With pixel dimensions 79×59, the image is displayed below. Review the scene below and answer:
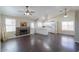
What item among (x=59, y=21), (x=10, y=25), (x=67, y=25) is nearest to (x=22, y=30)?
(x=10, y=25)

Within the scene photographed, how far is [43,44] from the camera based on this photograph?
218cm

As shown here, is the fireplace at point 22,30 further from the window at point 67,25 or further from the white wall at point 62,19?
the window at point 67,25

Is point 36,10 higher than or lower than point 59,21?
higher

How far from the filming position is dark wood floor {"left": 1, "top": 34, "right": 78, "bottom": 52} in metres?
2.11

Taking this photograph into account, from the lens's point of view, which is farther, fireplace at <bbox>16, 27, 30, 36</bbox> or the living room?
fireplace at <bbox>16, 27, 30, 36</bbox>

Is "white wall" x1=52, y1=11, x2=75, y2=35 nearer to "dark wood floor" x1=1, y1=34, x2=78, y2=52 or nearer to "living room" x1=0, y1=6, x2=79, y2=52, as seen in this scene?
"living room" x1=0, y1=6, x2=79, y2=52

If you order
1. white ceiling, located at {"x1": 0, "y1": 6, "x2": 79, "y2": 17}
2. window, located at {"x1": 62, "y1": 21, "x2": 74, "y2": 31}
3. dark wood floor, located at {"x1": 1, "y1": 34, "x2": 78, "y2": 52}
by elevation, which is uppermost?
white ceiling, located at {"x1": 0, "y1": 6, "x2": 79, "y2": 17}

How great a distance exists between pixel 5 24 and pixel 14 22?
0.65 ft

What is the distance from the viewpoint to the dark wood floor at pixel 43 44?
2109 millimetres

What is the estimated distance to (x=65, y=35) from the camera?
2.18 metres

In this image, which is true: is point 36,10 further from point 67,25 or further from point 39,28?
point 67,25

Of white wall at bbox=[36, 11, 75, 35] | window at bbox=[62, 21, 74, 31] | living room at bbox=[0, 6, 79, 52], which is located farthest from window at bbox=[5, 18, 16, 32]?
window at bbox=[62, 21, 74, 31]

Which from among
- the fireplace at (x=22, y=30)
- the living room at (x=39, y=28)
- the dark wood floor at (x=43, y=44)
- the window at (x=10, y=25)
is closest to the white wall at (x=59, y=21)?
the living room at (x=39, y=28)
